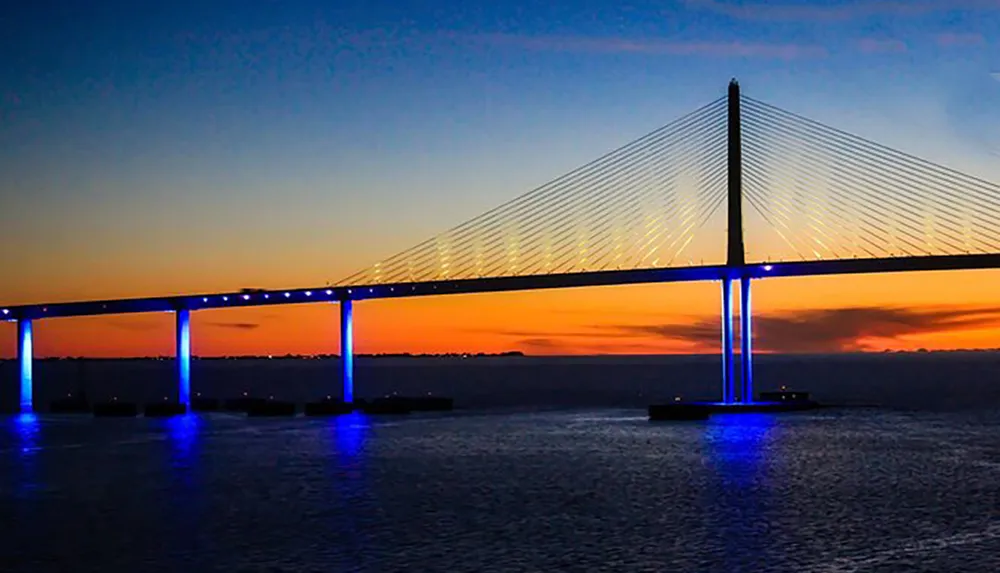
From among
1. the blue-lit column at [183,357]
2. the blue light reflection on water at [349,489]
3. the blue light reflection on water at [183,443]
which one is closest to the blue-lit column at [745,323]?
the blue light reflection on water at [349,489]

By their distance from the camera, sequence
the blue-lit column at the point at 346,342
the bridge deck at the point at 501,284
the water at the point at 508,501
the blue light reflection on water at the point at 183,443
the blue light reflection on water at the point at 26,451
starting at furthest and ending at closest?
the blue-lit column at the point at 346,342, the bridge deck at the point at 501,284, the blue light reflection on water at the point at 183,443, the blue light reflection on water at the point at 26,451, the water at the point at 508,501

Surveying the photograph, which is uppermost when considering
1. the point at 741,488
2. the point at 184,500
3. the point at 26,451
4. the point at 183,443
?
the point at 184,500

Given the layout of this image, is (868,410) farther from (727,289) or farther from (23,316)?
(23,316)

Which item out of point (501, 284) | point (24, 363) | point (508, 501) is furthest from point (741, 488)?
point (24, 363)

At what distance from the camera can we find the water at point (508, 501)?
18719mm

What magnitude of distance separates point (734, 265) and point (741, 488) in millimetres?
29518

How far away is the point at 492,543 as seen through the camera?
20188mm

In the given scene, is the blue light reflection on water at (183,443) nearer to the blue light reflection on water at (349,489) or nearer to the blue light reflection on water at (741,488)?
the blue light reflection on water at (349,489)

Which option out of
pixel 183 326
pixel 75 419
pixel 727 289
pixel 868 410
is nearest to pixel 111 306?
pixel 183 326

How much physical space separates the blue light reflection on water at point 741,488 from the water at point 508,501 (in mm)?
89

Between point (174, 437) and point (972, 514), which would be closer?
point (972, 514)

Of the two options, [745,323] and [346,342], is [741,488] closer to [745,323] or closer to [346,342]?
[745,323]

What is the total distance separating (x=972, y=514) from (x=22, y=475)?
2355 centimetres

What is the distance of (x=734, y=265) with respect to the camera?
5662cm
